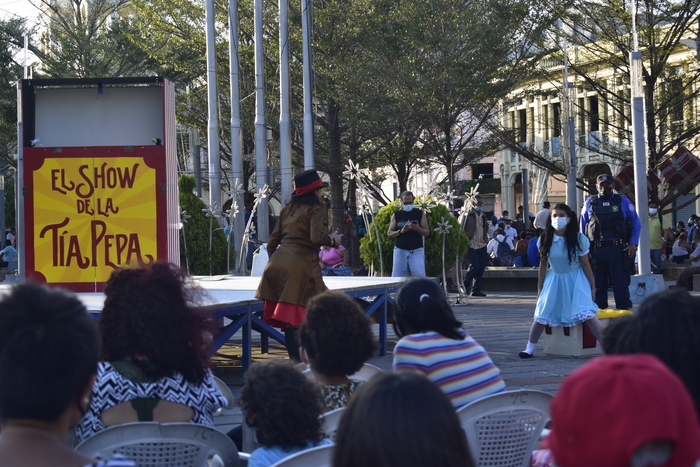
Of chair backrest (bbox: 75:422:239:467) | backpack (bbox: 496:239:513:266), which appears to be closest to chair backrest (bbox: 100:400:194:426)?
chair backrest (bbox: 75:422:239:467)

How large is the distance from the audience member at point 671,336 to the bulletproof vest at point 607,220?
28.4 ft

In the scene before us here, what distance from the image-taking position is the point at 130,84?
997cm

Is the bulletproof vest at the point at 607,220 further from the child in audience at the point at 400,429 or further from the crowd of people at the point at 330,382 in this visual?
the child in audience at the point at 400,429

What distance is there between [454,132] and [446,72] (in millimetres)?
3940

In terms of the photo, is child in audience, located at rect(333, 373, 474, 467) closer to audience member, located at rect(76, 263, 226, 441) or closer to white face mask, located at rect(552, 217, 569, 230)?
audience member, located at rect(76, 263, 226, 441)

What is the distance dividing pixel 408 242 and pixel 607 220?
3.10 meters

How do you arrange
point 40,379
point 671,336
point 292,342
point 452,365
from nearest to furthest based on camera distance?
point 40,379 < point 671,336 < point 452,365 < point 292,342

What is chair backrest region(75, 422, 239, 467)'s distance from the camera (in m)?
3.05

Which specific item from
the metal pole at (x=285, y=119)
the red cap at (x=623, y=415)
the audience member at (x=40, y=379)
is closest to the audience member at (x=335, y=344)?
the audience member at (x=40, y=379)

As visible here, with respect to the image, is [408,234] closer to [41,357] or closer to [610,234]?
[610,234]

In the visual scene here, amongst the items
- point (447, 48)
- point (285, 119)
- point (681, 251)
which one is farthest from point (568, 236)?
point (681, 251)

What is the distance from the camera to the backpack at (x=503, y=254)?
22969 millimetres

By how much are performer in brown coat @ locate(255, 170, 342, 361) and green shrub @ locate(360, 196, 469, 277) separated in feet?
23.9

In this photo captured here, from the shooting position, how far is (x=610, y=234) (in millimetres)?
11352
